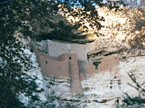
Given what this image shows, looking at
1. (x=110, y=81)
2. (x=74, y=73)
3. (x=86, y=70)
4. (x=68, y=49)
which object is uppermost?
(x=68, y=49)

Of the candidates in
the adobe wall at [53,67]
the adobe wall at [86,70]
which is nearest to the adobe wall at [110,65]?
the adobe wall at [86,70]

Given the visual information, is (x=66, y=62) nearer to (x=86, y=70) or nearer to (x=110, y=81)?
(x=86, y=70)

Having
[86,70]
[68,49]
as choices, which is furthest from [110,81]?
[68,49]

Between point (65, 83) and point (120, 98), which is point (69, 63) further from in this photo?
point (120, 98)

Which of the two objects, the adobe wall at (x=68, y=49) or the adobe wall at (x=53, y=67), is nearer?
the adobe wall at (x=53, y=67)

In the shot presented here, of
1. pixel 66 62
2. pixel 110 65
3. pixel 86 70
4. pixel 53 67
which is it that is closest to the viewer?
pixel 53 67

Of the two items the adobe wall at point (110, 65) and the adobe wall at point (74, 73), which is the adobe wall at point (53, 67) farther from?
the adobe wall at point (110, 65)

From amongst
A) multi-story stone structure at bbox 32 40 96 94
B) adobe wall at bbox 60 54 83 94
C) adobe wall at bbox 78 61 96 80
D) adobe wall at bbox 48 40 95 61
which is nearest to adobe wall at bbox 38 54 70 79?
multi-story stone structure at bbox 32 40 96 94

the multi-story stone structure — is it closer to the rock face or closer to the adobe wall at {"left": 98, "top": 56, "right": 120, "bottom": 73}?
the rock face

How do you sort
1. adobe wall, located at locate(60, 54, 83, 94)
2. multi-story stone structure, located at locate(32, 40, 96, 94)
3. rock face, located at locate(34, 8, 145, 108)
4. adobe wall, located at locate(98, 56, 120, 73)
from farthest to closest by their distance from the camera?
adobe wall, located at locate(98, 56, 120, 73), adobe wall, located at locate(60, 54, 83, 94), rock face, located at locate(34, 8, 145, 108), multi-story stone structure, located at locate(32, 40, 96, 94)

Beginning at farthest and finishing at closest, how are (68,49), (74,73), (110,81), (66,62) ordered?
1. (68,49)
2. (110,81)
3. (74,73)
4. (66,62)

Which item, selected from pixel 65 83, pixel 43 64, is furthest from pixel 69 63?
pixel 43 64

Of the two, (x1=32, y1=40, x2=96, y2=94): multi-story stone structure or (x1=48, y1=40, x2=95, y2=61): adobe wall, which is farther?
(x1=48, y1=40, x2=95, y2=61): adobe wall

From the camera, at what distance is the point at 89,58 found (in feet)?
79.6
